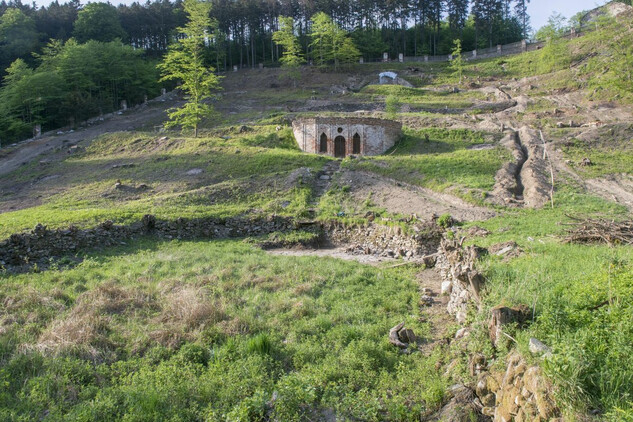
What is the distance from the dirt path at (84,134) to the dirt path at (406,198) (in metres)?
26.3

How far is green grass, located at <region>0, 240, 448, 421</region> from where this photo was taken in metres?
6.38

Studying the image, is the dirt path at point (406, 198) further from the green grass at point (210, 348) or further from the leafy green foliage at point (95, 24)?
the leafy green foliage at point (95, 24)

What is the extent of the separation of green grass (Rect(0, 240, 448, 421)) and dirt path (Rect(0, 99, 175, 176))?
2685 centimetres

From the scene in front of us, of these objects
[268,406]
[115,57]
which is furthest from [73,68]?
[268,406]

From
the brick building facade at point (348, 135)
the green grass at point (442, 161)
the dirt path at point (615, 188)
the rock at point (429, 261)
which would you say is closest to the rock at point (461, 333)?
the rock at point (429, 261)

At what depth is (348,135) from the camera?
105ft

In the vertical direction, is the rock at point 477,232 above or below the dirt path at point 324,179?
below

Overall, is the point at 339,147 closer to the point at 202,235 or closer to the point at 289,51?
the point at 202,235

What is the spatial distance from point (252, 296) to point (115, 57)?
52001 millimetres

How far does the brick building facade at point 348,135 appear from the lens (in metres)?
31.9

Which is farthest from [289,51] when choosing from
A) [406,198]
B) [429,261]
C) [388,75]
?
[429,261]

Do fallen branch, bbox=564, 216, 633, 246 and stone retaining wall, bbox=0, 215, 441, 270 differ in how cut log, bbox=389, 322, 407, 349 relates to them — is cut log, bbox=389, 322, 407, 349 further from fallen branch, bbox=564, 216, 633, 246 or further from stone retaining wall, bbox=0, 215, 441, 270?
stone retaining wall, bbox=0, 215, 441, 270

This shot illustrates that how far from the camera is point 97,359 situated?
785 cm

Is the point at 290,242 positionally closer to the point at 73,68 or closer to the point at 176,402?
the point at 176,402
